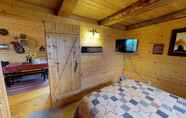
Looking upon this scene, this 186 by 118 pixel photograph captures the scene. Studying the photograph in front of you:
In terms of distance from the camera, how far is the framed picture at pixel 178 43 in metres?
2.29

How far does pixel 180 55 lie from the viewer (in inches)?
93.4

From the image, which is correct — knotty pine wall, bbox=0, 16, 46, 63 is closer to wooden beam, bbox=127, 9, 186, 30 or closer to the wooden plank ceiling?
the wooden plank ceiling

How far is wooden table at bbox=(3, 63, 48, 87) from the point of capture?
306 cm

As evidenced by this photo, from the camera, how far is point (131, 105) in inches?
55.5

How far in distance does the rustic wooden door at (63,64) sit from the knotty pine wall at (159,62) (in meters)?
2.18

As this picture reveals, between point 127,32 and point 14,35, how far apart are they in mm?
4225

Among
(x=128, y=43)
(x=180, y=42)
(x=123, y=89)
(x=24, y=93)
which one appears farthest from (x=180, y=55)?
(x=24, y=93)

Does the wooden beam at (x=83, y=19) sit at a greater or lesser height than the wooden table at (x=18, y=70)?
greater

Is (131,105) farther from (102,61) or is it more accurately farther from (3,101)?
(102,61)

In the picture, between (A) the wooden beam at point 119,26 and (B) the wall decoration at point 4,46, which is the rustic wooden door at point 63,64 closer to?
(A) the wooden beam at point 119,26

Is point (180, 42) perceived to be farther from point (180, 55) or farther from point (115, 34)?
point (115, 34)

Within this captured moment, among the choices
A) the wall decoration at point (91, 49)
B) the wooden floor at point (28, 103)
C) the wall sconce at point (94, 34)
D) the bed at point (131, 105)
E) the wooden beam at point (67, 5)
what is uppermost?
the wooden beam at point (67, 5)

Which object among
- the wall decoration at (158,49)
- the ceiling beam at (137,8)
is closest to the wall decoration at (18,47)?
the ceiling beam at (137,8)

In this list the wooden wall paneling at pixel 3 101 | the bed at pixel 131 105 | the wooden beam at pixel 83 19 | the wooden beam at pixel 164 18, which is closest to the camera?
the wooden wall paneling at pixel 3 101
